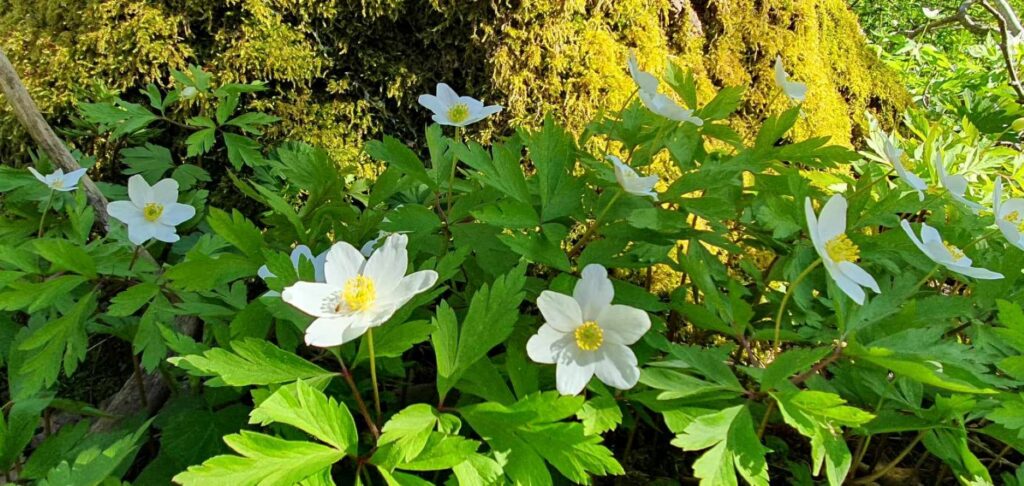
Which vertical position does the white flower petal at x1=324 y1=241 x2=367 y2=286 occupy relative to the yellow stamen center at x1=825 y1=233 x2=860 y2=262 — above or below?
above

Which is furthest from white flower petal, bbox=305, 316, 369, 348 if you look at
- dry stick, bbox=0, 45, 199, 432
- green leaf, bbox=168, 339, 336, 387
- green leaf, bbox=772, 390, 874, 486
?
dry stick, bbox=0, 45, 199, 432

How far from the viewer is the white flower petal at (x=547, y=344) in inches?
45.6

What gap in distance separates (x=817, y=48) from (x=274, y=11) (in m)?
2.47

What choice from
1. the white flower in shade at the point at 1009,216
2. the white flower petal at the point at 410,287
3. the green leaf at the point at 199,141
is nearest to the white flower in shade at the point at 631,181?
the white flower petal at the point at 410,287

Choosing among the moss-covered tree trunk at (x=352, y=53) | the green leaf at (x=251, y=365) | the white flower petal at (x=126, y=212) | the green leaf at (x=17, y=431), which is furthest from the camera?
the moss-covered tree trunk at (x=352, y=53)

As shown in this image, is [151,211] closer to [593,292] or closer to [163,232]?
[163,232]

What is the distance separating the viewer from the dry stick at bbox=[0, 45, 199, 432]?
1908 millimetres

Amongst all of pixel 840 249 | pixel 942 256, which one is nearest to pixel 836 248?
pixel 840 249

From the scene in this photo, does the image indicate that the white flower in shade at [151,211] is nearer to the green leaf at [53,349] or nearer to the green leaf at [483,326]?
the green leaf at [53,349]

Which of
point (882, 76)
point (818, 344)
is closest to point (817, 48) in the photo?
point (882, 76)

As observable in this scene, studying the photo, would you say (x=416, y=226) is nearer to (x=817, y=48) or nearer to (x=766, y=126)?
(x=766, y=126)

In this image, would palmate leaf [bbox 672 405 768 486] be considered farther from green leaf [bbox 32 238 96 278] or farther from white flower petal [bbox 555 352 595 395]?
green leaf [bbox 32 238 96 278]

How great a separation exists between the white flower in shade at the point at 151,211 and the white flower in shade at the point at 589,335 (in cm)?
109

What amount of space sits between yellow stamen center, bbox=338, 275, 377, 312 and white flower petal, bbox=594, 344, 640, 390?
1.37 ft
